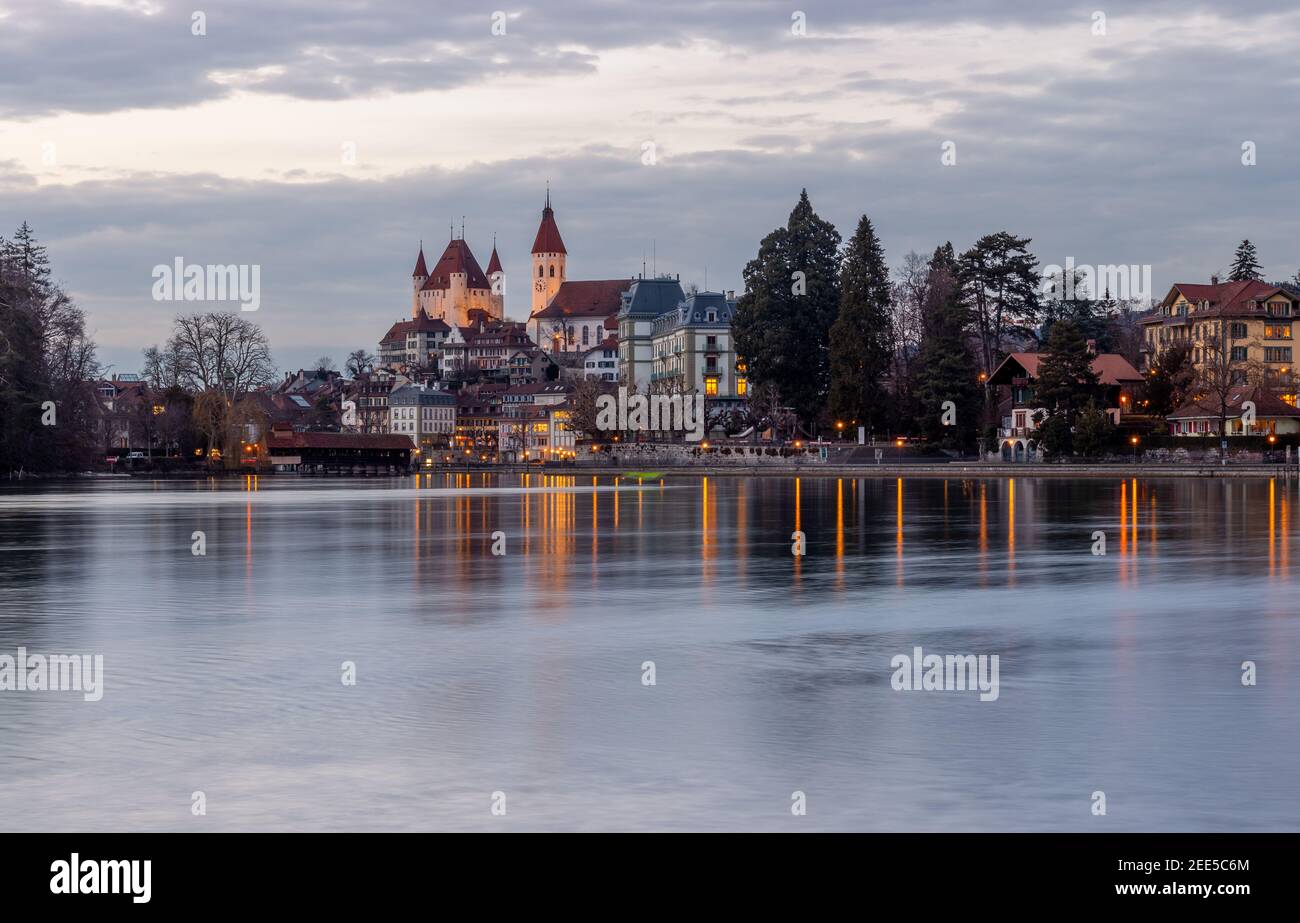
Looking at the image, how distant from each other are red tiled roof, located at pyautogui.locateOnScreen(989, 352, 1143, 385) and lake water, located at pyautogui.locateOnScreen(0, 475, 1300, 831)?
72095mm

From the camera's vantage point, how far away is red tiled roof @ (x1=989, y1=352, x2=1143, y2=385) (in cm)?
10569

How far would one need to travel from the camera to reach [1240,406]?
9850 cm

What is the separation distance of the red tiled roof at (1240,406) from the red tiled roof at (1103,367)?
238 inches

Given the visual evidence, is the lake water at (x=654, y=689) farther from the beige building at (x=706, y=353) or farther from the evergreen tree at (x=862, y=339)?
the beige building at (x=706, y=353)

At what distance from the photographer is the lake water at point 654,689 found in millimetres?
10414

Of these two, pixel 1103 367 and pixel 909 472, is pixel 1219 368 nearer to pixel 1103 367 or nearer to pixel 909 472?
pixel 1103 367

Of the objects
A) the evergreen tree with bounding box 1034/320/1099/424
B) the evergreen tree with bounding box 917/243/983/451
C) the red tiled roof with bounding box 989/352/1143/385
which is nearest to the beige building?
the red tiled roof with bounding box 989/352/1143/385

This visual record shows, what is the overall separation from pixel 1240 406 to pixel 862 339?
24.6 m

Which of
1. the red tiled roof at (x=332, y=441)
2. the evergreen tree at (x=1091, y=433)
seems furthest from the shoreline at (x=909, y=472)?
the red tiled roof at (x=332, y=441)

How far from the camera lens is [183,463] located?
122 metres

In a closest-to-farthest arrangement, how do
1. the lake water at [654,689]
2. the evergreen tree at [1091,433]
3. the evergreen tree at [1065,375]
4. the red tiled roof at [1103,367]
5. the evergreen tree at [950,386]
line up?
the lake water at [654,689] < the evergreen tree at [1091,433] < the evergreen tree at [1065,375] < the evergreen tree at [950,386] < the red tiled roof at [1103,367]

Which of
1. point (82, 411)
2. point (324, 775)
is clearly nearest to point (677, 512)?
point (324, 775)

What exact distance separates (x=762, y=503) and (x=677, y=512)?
8106 mm
